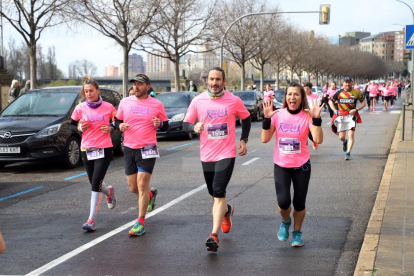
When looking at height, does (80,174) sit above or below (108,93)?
below

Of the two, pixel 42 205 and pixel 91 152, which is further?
pixel 42 205

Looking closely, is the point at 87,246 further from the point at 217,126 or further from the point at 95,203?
the point at 217,126

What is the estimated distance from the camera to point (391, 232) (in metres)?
6.32

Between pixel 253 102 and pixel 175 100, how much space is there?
31.8 feet

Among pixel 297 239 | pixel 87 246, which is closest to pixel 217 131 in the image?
pixel 297 239

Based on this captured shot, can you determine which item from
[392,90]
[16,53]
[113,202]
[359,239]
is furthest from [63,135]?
[16,53]

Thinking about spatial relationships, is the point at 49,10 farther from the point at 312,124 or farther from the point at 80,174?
the point at 312,124

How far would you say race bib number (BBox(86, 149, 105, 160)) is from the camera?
7234 mm

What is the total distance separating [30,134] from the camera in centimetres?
1231

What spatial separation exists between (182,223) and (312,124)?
2147mm

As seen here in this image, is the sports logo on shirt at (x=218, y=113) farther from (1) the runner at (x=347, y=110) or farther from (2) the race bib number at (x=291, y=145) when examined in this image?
(1) the runner at (x=347, y=110)

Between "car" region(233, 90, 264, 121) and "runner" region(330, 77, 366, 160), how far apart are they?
50.9ft

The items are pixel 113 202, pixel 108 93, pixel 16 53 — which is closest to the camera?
pixel 113 202

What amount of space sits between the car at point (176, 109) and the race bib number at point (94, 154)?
11585 millimetres
